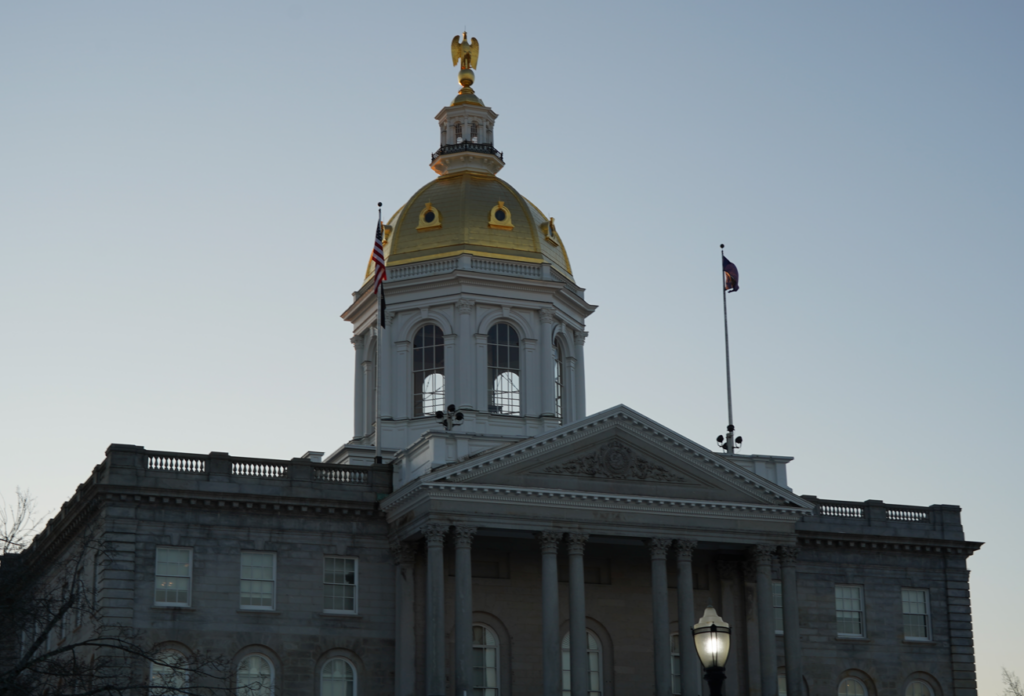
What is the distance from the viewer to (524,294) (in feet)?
189

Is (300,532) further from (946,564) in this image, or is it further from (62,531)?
(946,564)

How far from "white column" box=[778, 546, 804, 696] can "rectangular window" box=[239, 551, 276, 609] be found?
15.4m

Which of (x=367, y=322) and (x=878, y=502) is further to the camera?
(x=367, y=322)

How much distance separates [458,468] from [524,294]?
476 inches

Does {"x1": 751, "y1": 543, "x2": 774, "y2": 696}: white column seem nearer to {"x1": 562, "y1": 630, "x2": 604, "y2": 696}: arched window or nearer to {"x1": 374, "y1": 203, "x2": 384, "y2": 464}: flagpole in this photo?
{"x1": 562, "y1": 630, "x2": 604, "y2": 696}: arched window

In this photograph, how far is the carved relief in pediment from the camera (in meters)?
48.7

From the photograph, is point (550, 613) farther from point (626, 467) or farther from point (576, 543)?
point (626, 467)

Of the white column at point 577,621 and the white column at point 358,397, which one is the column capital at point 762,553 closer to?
the white column at point 577,621

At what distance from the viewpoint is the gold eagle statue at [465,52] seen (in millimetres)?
64188

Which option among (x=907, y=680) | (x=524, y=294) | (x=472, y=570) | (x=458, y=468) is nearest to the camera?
(x=458, y=468)

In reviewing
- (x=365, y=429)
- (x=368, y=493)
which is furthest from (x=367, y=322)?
(x=368, y=493)

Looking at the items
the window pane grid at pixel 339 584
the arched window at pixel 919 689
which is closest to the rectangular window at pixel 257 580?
the window pane grid at pixel 339 584

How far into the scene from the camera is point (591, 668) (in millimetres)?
50906

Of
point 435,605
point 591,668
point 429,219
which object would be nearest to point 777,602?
point 591,668
